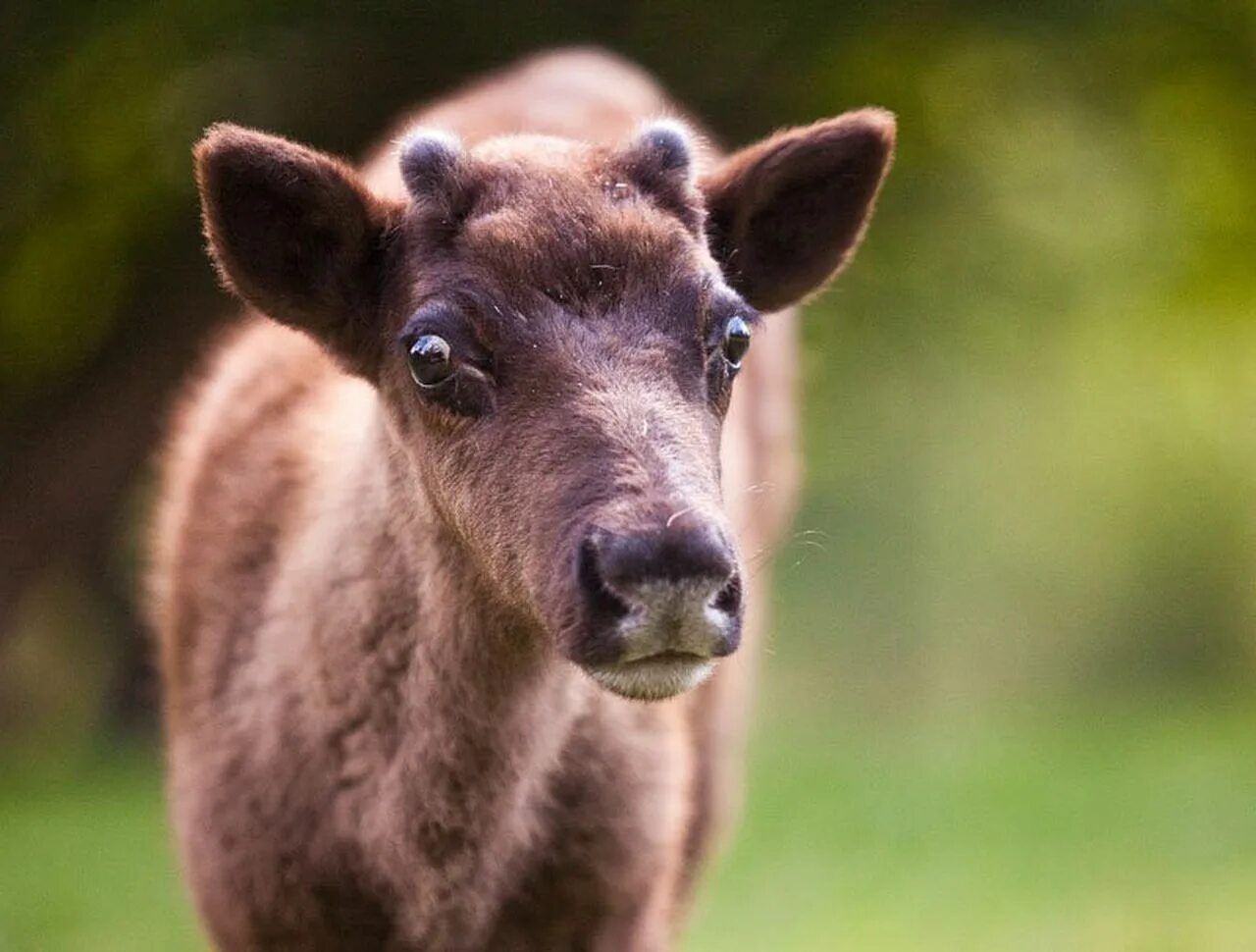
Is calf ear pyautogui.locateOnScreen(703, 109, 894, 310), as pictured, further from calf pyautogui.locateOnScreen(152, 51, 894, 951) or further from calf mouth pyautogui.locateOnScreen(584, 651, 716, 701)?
calf mouth pyautogui.locateOnScreen(584, 651, 716, 701)

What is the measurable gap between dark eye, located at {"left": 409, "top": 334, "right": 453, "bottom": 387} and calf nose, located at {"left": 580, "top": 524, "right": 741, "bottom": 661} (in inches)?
32.9

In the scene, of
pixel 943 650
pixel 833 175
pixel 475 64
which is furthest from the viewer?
pixel 943 650

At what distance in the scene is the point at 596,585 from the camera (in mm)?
4684

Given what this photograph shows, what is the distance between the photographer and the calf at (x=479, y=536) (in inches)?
193

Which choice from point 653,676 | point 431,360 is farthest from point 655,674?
point 431,360

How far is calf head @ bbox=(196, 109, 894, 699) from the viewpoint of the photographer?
15.5ft

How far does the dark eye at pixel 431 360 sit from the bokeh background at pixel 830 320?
16.1 feet

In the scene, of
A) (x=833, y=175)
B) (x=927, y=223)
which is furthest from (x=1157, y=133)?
(x=833, y=175)

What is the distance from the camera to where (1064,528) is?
31.5m

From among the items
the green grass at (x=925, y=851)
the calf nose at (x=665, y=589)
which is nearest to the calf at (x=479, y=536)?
the calf nose at (x=665, y=589)

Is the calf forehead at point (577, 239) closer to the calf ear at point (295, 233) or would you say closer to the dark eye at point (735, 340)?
the dark eye at point (735, 340)

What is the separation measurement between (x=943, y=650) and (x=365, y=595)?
936 inches

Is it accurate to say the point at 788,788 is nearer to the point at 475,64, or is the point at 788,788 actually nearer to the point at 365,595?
the point at 475,64

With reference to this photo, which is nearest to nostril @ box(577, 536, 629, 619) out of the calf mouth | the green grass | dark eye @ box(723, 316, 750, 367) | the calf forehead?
the calf mouth
